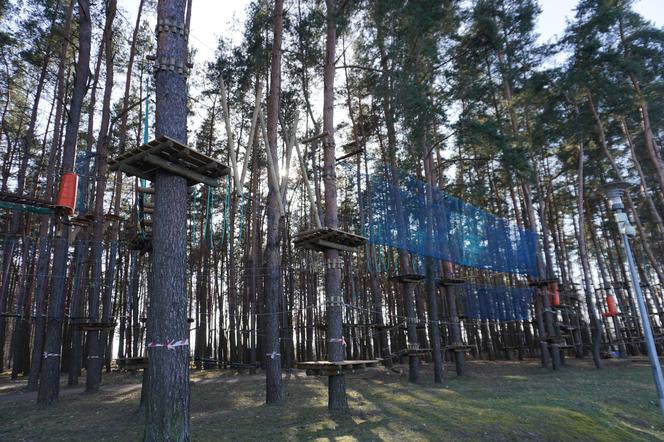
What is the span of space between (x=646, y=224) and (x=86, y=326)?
24.4 meters

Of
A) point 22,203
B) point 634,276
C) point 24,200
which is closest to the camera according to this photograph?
point 634,276

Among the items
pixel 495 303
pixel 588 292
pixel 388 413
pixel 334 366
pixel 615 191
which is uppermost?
pixel 615 191

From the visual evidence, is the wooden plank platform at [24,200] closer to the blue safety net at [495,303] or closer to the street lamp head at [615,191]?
the street lamp head at [615,191]

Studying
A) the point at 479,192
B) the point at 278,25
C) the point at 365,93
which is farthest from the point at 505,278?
the point at 278,25

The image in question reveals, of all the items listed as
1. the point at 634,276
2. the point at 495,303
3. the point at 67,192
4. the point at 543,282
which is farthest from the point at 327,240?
the point at 495,303

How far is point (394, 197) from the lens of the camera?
12.2m

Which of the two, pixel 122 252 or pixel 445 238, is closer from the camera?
pixel 445 238

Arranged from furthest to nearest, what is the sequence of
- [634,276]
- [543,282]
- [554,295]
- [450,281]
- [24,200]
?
[554,295], [543,282], [450,281], [24,200], [634,276]

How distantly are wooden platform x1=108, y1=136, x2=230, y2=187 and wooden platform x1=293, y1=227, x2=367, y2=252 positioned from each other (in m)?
2.32

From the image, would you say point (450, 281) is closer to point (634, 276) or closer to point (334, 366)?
point (634, 276)

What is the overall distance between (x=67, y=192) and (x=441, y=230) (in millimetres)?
9150

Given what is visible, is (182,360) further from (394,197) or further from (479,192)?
(479,192)

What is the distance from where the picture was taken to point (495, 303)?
1634 centimetres

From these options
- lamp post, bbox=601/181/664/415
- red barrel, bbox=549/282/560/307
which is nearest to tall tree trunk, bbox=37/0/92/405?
lamp post, bbox=601/181/664/415
